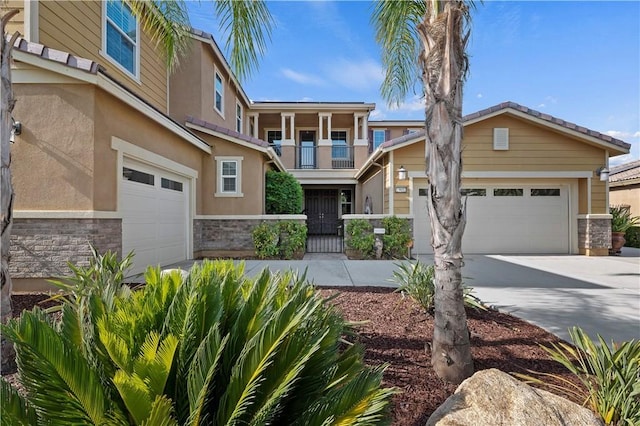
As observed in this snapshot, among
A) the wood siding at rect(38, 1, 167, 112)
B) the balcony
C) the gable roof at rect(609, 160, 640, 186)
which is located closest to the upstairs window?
the balcony

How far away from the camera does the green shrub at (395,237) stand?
1033 cm

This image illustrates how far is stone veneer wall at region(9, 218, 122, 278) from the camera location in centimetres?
579

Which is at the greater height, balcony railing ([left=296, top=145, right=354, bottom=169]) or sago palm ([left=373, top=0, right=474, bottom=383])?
balcony railing ([left=296, top=145, right=354, bottom=169])

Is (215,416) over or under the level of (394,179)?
under

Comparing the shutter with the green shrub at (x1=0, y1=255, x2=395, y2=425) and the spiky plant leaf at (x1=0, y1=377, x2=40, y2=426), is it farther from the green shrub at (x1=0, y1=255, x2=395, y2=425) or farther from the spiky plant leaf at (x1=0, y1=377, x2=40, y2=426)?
the spiky plant leaf at (x1=0, y1=377, x2=40, y2=426)

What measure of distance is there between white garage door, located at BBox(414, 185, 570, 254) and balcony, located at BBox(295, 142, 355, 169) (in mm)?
7659

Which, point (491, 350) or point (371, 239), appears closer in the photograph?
point (491, 350)

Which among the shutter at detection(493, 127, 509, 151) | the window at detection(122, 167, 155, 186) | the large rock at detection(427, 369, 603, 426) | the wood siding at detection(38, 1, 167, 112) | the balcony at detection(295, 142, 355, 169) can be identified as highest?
the wood siding at detection(38, 1, 167, 112)

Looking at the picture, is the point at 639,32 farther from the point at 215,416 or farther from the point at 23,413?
the point at 23,413

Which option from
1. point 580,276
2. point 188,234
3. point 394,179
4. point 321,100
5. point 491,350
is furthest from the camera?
point 321,100

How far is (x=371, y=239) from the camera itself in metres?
10.3

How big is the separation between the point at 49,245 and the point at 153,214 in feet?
7.97

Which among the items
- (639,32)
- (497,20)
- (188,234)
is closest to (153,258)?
(188,234)

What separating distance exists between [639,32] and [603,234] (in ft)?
22.6
